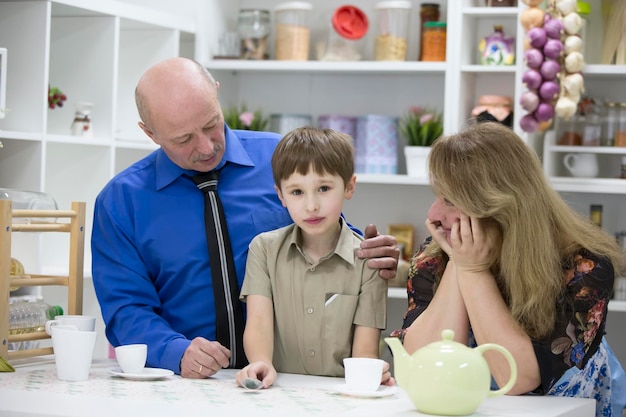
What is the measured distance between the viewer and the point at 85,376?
189 centimetres

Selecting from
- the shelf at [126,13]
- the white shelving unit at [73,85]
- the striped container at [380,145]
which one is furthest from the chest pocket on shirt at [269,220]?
the striped container at [380,145]

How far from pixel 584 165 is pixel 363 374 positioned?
2166 mm

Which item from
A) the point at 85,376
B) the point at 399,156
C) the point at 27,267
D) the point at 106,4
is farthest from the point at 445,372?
the point at 399,156

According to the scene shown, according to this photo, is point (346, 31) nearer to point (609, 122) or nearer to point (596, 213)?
point (609, 122)

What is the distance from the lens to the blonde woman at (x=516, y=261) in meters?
1.88

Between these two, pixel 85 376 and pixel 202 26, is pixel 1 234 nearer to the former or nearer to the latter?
pixel 85 376

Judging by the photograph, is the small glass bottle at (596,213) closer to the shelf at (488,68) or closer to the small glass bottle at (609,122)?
the small glass bottle at (609,122)

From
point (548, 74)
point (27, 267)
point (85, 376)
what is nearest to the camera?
point (85, 376)

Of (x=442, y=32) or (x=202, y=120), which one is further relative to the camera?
(x=442, y=32)

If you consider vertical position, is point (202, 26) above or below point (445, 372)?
above

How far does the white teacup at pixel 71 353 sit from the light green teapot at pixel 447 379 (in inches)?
25.1

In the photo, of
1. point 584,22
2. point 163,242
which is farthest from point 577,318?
point 584,22

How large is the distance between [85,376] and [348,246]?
609 mm

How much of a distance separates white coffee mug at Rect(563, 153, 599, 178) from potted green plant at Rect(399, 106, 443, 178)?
0.53 meters
